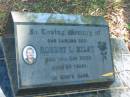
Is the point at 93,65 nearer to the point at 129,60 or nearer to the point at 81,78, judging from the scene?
the point at 81,78

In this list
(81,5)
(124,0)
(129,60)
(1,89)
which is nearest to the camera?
(1,89)

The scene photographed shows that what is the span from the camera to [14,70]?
3.16m

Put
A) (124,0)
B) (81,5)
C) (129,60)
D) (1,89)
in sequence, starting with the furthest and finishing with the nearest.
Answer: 1. (124,0)
2. (81,5)
3. (129,60)
4. (1,89)

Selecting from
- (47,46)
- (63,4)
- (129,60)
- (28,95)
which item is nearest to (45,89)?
(28,95)

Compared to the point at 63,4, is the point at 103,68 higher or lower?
lower

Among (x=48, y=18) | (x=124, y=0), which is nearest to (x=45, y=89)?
(x=48, y=18)

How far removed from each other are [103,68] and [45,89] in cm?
65

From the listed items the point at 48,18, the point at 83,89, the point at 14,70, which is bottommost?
the point at 83,89

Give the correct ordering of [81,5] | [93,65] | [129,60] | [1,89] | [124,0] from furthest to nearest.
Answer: [124,0], [81,5], [129,60], [93,65], [1,89]

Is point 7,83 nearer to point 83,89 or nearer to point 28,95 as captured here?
point 28,95

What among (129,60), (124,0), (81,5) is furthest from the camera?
(124,0)

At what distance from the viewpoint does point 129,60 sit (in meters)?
4.04

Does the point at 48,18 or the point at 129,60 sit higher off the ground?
the point at 48,18

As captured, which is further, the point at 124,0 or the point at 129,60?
the point at 124,0
